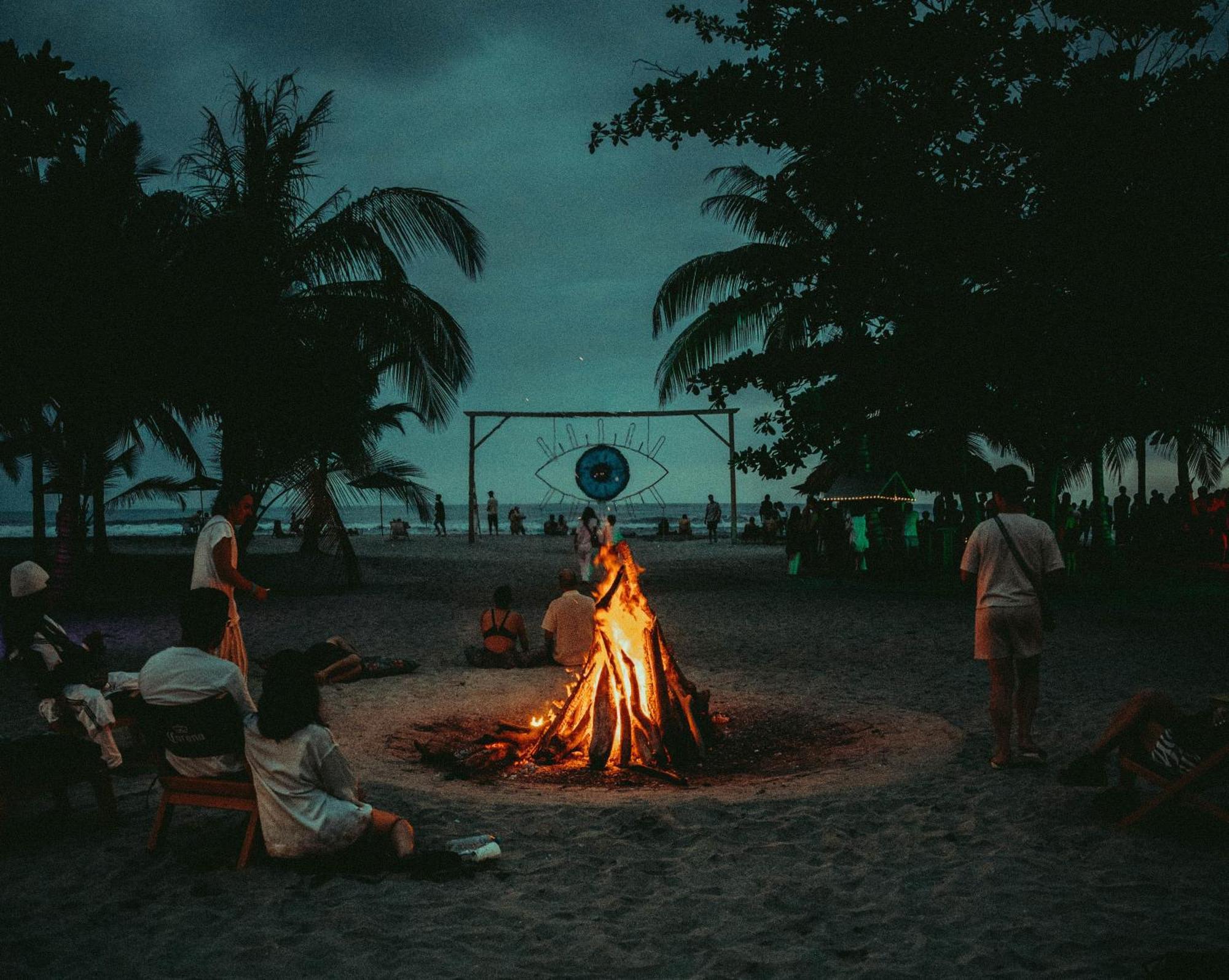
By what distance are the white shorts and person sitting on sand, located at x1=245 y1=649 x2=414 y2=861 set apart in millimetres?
3406

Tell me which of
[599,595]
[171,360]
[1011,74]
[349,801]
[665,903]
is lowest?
[665,903]

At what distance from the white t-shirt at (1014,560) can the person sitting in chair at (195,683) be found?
4059 millimetres

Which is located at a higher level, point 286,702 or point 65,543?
point 65,543

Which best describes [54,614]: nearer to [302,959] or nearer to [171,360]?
[171,360]

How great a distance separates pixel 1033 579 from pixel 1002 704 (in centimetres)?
76

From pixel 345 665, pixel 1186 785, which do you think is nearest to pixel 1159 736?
pixel 1186 785

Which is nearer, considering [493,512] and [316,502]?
[316,502]

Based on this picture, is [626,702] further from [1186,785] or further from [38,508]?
[38,508]

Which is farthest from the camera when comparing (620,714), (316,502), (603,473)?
(603,473)

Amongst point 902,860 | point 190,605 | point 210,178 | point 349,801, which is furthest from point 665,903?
point 210,178

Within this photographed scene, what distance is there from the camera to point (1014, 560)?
5.61 meters

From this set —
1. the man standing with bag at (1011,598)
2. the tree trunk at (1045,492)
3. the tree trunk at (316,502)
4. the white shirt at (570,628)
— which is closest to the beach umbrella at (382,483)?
the tree trunk at (316,502)

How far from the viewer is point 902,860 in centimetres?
443

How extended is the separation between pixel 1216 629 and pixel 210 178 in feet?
49.6
